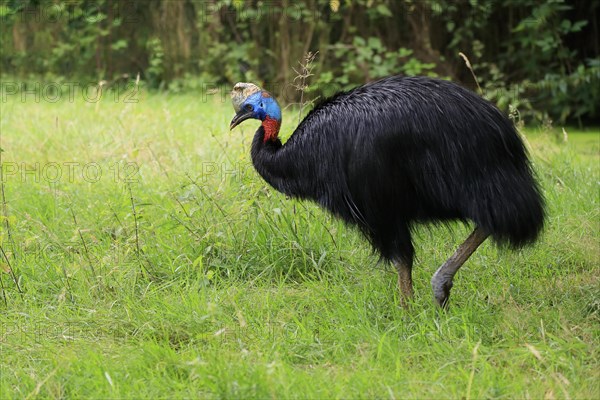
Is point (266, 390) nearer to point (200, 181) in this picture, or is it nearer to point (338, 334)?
point (338, 334)

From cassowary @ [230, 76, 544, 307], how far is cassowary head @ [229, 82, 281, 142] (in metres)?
0.19

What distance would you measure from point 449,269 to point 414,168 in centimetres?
43

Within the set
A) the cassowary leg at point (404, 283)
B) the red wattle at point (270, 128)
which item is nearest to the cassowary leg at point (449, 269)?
the cassowary leg at point (404, 283)

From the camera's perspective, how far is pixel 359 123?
3.61 meters

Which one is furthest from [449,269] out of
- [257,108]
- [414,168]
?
[257,108]

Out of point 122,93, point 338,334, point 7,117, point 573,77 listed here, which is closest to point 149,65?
point 122,93

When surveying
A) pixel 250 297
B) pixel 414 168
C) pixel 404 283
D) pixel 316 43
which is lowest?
pixel 250 297

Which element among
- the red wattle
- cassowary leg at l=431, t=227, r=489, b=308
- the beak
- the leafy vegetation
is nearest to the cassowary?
cassowary leg at l=431, t=227, r=489, b=308

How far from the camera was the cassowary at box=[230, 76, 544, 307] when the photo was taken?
11.5 feet

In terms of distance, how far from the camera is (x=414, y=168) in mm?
3549

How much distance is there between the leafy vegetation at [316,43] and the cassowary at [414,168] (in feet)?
13.2

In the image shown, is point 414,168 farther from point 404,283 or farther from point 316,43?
point 316,43

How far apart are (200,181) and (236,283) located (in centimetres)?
106

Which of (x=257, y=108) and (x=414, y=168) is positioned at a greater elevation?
(x=257, y=108)
